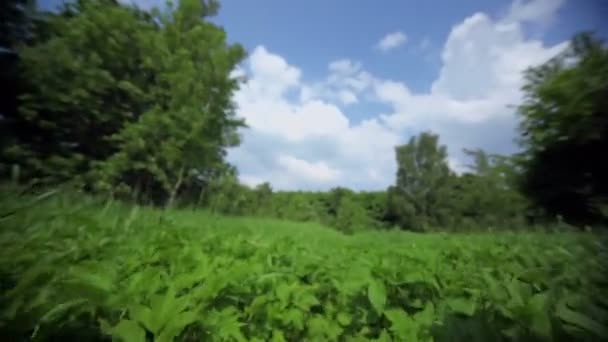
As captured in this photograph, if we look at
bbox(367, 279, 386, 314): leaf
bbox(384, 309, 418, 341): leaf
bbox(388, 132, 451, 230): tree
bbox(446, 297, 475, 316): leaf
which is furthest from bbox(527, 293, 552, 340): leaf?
bbox(388, 132, 451, 230): tree

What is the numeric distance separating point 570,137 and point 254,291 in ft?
11.1

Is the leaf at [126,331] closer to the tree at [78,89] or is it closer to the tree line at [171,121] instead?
the tree line at [171,121]

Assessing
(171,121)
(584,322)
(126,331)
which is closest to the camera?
(584,322)

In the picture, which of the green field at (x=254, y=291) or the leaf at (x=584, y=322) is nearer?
the leaf at (x=584, y=322)

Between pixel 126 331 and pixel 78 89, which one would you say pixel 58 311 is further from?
pixel 78 89

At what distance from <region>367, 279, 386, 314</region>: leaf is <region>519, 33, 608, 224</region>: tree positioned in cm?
196

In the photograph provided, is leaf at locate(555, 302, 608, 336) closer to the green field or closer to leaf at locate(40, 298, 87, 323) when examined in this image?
the green field

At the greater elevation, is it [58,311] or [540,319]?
[540,319]

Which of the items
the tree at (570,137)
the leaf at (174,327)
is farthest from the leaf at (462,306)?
the tree at (570,137)

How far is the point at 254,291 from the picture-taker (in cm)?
120

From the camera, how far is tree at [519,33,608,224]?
2426 mm

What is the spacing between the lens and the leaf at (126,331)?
26.1 inches

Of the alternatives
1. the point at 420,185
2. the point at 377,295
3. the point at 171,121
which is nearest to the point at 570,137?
the point at 377,295

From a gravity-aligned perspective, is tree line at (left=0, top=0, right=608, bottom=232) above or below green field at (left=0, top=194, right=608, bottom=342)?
above
